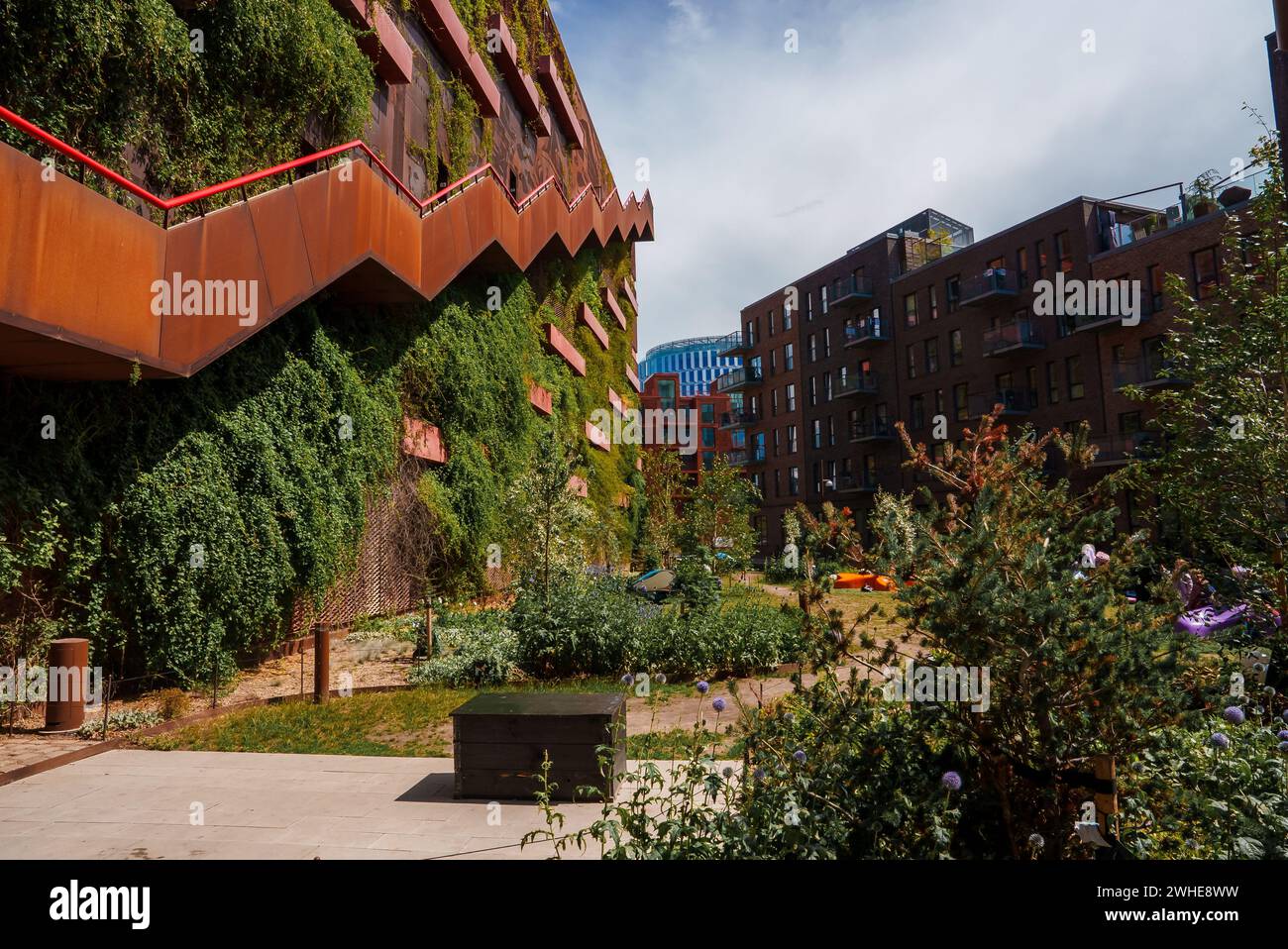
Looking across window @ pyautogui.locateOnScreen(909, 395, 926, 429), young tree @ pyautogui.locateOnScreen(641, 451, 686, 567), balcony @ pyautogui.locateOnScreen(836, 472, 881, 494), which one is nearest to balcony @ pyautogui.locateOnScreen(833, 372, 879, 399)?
window @ pyautogui.locateOnScreen(909, 395, 926, 429)

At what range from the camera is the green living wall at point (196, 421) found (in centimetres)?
872

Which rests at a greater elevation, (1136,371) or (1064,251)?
(1064,251)

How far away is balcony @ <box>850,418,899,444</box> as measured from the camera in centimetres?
4669

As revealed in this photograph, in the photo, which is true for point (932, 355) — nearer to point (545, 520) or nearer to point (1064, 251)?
point (1064, 251)

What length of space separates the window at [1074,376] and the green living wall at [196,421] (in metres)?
32.0

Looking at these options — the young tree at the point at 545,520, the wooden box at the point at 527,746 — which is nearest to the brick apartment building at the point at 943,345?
the young tree at the point at 545,520

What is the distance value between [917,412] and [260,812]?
147 feet

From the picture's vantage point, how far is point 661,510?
120ft

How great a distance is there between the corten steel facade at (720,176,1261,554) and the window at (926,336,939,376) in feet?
0.24

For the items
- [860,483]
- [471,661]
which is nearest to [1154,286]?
[860,483]

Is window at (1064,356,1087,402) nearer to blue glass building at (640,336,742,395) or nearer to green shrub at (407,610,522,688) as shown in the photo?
green shrub at (407,610,522,688)

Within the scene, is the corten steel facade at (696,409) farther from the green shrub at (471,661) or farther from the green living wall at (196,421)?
the green shrub at (471,661)
